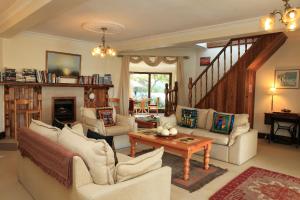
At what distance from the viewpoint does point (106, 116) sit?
508cm

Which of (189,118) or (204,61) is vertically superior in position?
(204,61)

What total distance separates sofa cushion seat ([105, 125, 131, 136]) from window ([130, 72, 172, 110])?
22.0 feet

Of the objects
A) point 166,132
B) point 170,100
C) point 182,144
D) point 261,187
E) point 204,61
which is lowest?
point 261,187

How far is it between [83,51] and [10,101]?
2438 millimetres

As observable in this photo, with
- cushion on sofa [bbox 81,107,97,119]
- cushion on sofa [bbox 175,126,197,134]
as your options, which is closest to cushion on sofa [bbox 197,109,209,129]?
cushion on sofa [bbox 175,126,197,134]

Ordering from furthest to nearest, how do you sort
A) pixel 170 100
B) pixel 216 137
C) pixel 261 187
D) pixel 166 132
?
pixel 170 100, pixel 216 137, pixel 166 132, pixel 261 187

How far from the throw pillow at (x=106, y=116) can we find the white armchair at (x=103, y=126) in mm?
97

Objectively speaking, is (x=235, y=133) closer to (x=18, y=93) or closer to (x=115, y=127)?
A: (x=115, y=127)

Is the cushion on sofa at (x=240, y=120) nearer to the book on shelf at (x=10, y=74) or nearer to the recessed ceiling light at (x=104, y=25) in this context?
the recessed ceiling light at (x=104, y=25)

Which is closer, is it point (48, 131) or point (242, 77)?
point (48, 131)

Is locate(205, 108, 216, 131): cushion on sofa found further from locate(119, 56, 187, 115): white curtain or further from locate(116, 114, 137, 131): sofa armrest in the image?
locate(119, 56, 187, 115): white curtain

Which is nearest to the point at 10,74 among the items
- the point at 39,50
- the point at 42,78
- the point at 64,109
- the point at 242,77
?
the point at 42,78

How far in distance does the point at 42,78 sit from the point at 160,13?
146 inches

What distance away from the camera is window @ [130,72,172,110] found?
1149cm
